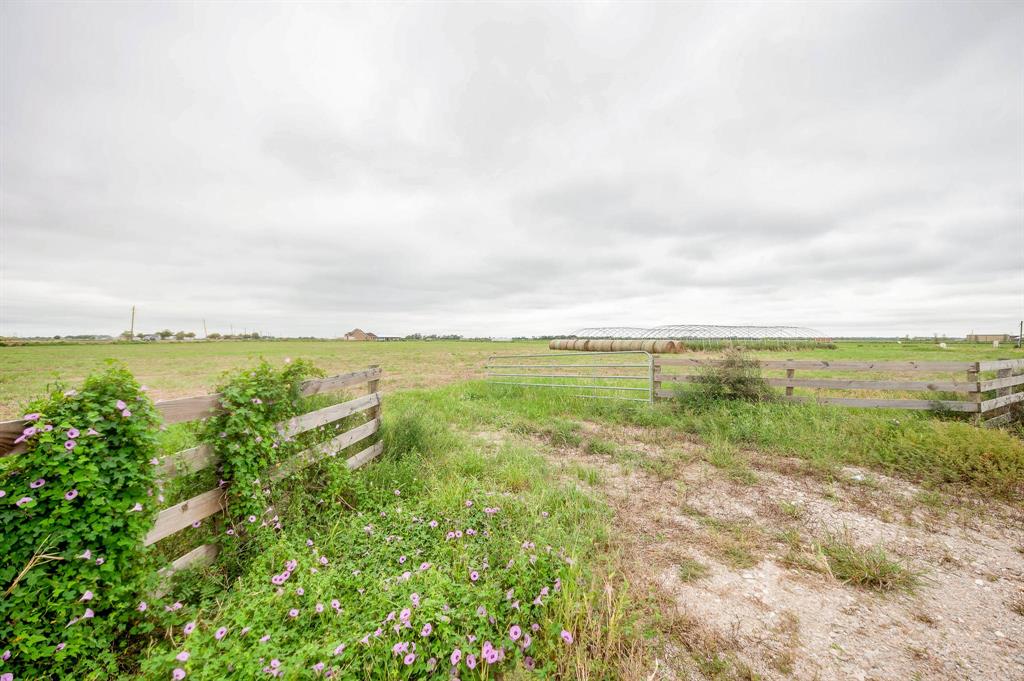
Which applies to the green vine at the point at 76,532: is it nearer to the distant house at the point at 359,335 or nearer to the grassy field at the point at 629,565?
the grassy field at the point at 629,565

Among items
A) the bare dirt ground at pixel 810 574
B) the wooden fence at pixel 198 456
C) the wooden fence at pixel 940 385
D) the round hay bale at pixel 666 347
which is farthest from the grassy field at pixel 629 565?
the round hay bale at pixel 666 347

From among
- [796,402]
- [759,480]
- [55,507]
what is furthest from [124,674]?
[796,402]

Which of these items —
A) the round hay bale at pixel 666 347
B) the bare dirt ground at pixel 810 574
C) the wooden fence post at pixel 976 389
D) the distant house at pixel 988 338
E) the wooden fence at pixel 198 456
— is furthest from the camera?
the distant house at pixel 988 338

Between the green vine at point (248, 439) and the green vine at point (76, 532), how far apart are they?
2.49ft

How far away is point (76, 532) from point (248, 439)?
1270 mm

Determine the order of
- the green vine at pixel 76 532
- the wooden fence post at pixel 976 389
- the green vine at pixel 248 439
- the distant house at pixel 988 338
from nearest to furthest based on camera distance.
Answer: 1. the green vine at pixel 76 532
2. the green vine at pixel 248 439
3. the wooden fence post at pixel 976 389
4. the distant house at pixel 988 338

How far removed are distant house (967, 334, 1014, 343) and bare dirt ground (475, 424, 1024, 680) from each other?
72.5 m

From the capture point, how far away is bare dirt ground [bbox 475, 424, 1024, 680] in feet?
9.03

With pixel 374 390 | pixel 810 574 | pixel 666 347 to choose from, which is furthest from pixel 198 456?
pixel 666 347

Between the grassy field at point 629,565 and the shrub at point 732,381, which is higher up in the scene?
the shrub at point 732,381

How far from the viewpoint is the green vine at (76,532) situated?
2166 mm

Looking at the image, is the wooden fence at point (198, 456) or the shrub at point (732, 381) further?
the shrub at point (732, 381)

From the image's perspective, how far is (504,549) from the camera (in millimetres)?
3504

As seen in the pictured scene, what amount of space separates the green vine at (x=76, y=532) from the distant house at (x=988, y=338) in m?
79.6
